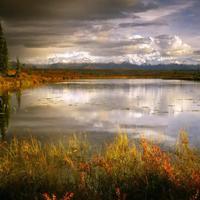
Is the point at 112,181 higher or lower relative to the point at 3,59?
lower

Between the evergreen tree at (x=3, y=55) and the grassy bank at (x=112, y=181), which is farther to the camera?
the evergreen tree at (x=3, y=55)

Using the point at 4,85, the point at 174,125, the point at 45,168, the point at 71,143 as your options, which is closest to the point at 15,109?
the point at 174,125

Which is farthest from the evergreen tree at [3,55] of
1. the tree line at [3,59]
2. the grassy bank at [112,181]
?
the grassy bank at [112,181]

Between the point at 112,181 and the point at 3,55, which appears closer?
the point at 112,181

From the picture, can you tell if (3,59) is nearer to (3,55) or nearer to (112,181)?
(3,55)

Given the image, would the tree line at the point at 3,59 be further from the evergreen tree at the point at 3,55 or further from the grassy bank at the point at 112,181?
the grassy bank at the point at 112,181

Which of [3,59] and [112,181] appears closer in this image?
[112,181]

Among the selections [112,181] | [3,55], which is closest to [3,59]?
[3,55]

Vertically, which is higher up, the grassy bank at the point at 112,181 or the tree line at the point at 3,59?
the tree line at the point at 3,59

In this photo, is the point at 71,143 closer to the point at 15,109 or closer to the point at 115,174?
the point at 115,174

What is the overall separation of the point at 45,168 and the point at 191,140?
8177 mm

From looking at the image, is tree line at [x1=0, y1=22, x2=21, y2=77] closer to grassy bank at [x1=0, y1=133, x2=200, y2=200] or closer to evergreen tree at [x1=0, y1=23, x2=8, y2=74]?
evergreen tree at [x1=0, y1=23, x2=8, y2=74]

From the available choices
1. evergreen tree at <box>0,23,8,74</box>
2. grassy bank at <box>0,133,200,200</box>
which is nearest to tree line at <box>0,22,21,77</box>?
evergreen tree at <box>0,23,8,74</box>

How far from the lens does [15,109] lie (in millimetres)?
29344
